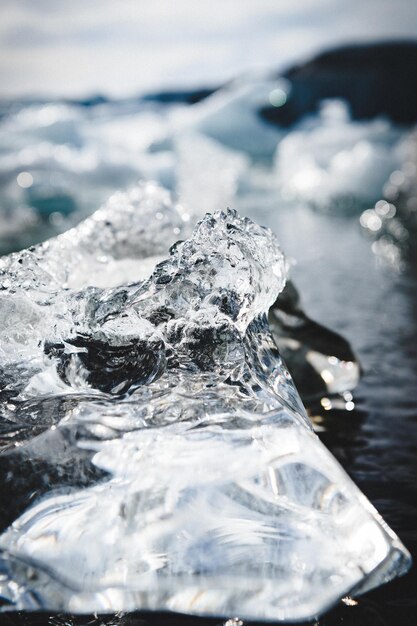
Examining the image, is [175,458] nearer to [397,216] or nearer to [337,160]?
[397,216]

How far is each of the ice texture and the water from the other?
0.13 feet

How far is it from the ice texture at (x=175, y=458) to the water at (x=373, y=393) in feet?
0.13

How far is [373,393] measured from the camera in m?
2.28

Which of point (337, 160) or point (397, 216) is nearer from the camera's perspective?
point (397, 216)

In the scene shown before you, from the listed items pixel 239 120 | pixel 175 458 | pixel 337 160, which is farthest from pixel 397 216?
pixel 175 458

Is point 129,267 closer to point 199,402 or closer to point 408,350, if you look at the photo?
point 199,402

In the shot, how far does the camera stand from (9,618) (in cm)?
119

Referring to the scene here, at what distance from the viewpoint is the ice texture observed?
1.20 m

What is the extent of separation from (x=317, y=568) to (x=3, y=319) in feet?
2.86

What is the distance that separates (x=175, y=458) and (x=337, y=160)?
8.52 m

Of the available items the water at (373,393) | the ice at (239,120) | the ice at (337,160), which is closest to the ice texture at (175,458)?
the water at (373,393)

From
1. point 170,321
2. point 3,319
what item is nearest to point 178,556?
point 170,321

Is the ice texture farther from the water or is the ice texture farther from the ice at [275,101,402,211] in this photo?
the ice at [275,101,402,211]

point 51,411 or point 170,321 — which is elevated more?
point 170,321
